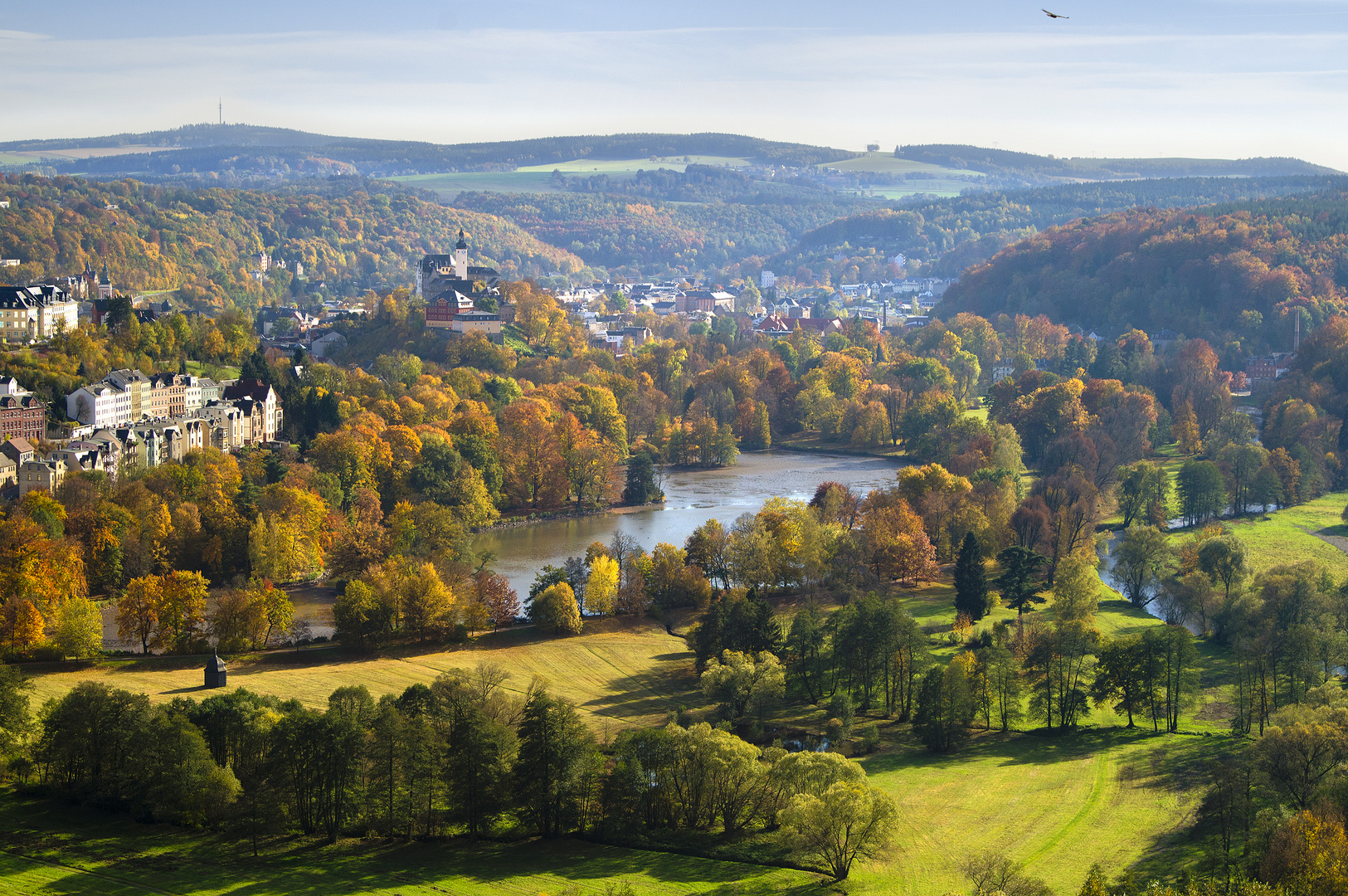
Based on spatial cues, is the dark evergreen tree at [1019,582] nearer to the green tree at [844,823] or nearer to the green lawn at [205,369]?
the green tree at [844,823]

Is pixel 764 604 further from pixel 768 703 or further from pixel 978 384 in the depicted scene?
pixel 978 384

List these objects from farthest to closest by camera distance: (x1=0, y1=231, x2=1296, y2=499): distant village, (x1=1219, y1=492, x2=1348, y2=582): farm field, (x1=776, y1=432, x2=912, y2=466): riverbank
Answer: (x1=776, y1=432, x2=912, y2=466): riverbank, (x1=0, y1=231, x2=1296, y2=499): distant village, (x1=1219, y1=492, x2=1348, y2=582): farm field

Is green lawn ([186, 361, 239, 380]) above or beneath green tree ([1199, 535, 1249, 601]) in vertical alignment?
above

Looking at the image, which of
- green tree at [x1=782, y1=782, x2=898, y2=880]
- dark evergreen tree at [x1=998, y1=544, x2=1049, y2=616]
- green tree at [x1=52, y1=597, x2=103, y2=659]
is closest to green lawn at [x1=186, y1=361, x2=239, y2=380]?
green tree at [x1=52, y1=597, x2=103, y2=659]

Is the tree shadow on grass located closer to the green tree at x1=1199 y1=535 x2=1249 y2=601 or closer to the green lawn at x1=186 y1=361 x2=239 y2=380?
the green tree at x1=1199 y1=535 x2=1249 y2=601

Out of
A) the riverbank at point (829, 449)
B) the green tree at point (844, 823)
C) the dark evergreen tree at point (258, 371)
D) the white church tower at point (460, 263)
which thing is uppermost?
the white church tower at point (460, 263)

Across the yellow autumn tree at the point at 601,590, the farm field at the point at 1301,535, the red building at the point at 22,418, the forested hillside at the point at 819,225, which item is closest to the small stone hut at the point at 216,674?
the yellow autumn tree at the point at 601,590

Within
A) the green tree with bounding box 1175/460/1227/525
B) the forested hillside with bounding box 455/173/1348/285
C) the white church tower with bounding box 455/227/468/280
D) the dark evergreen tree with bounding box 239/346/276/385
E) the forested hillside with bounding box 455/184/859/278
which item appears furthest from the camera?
the forested hillside with bounding box 455/184/859/278

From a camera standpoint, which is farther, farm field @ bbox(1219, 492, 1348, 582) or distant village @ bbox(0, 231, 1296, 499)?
distant village @ bbox(0, 231, 1296, 499)
